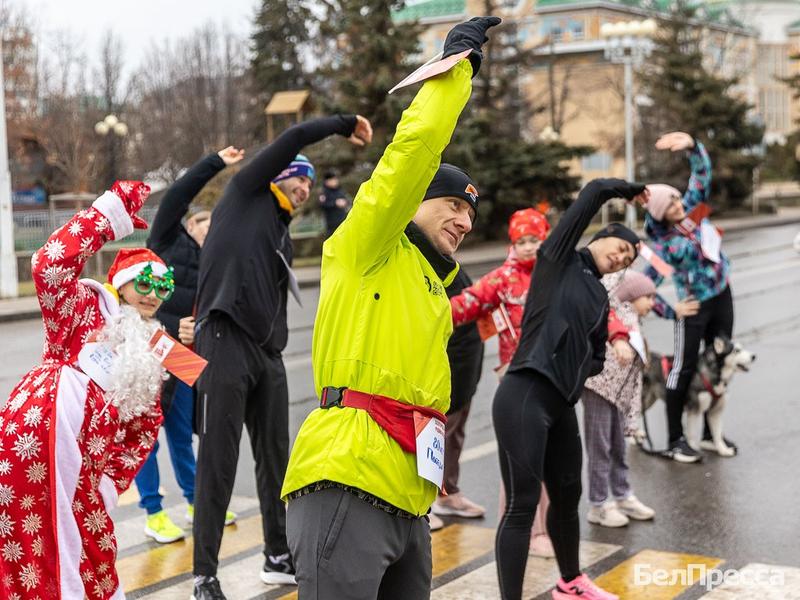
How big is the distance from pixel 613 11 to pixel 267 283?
8012 centimetres

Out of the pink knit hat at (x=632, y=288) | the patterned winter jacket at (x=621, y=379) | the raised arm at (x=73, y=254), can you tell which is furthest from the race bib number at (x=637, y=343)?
the raised arm at (x=73, y=254)

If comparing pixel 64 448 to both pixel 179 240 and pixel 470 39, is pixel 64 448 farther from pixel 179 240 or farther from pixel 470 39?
pixel 179 240

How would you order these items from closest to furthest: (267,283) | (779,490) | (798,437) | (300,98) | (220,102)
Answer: (267,283) < (779,490) < (798,437) < (300,98) < (220,102)

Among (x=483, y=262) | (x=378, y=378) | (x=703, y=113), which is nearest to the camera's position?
(x=378, y=378)

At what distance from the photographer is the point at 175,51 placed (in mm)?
50906

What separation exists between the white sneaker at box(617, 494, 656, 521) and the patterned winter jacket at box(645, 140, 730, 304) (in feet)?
6.07

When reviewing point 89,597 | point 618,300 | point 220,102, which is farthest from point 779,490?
point 220,102

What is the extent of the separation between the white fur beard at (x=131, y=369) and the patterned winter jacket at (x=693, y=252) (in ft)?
14.5

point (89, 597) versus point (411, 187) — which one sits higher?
point (411, 187)

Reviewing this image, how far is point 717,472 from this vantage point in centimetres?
775

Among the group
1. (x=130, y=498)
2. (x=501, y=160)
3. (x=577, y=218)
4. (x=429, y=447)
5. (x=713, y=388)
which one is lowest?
(x=130, y=498)

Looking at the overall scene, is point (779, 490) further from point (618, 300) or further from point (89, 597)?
point (89, 597)

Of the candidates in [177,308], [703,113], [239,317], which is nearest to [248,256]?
[239,317]

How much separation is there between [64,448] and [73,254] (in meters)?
0.72
